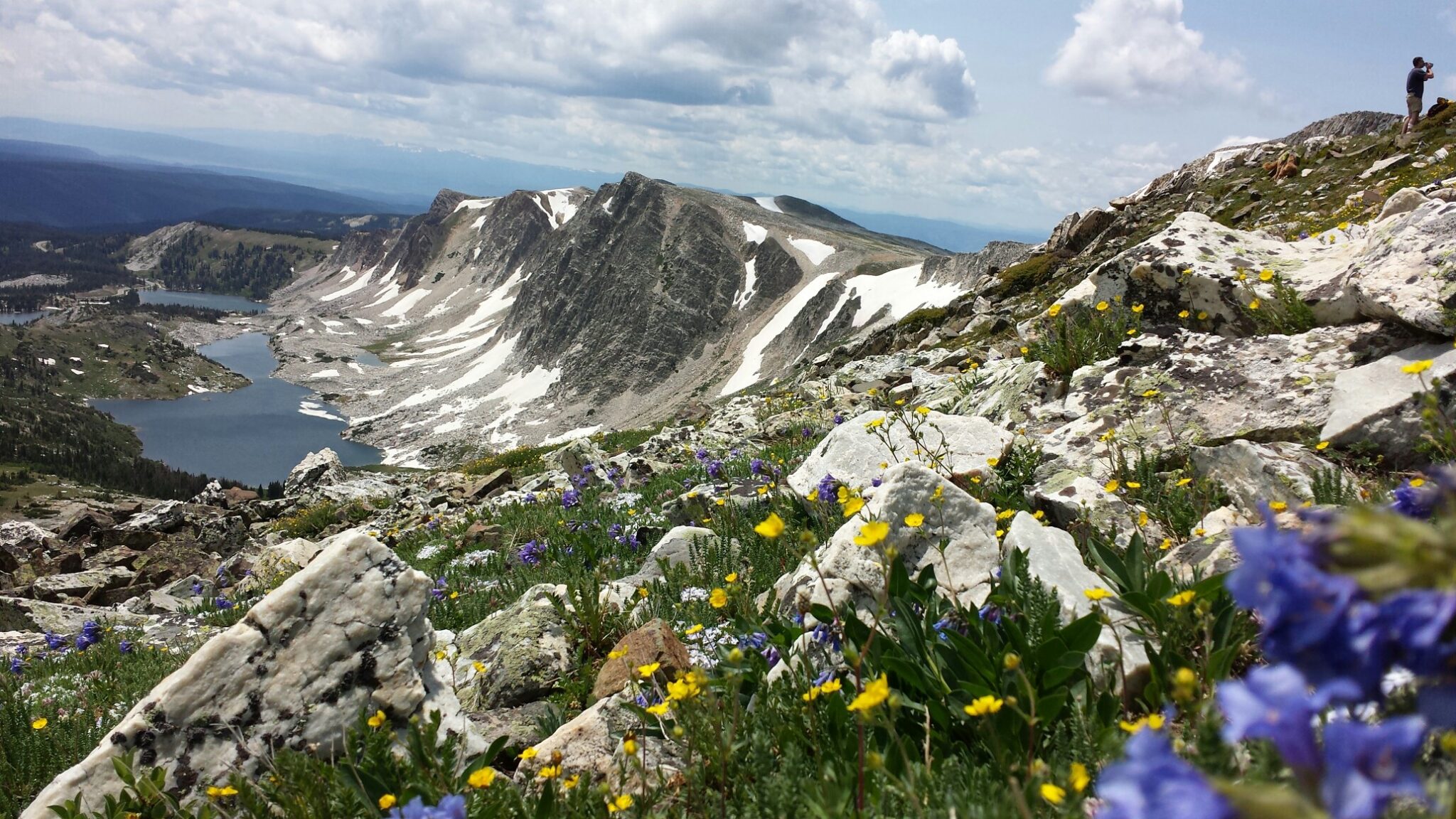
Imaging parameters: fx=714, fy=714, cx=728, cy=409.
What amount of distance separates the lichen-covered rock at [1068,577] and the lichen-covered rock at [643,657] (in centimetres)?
222

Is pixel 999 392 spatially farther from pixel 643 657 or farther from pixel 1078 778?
pixel 1078 778

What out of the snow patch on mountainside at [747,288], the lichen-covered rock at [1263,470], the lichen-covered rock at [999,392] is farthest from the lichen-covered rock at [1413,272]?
the snow patch on mountainside at [747,288]

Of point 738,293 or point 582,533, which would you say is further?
point 738,293

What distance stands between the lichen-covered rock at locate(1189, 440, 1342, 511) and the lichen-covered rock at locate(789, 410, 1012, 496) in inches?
74.6

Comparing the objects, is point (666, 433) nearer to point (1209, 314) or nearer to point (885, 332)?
point (1209, 314)

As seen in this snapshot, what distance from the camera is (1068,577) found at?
4098 mm

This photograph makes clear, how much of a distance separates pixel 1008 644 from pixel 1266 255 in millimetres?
7436

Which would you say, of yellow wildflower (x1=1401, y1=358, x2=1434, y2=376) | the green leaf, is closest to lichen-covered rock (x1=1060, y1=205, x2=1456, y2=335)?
yellow wildflower (x1=1401, y1=358, x2=1434, y2=376)

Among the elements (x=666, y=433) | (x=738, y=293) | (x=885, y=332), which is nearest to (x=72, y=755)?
(x=666, y=433)

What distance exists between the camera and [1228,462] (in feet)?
17.8

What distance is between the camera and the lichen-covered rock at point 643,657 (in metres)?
4.62

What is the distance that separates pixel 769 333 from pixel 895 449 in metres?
79.5

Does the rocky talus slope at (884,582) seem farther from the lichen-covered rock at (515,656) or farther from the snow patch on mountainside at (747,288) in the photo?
the snow patch on mountainside at (747,288)

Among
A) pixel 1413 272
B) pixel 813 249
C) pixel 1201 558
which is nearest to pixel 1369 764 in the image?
pixel 1201 558
